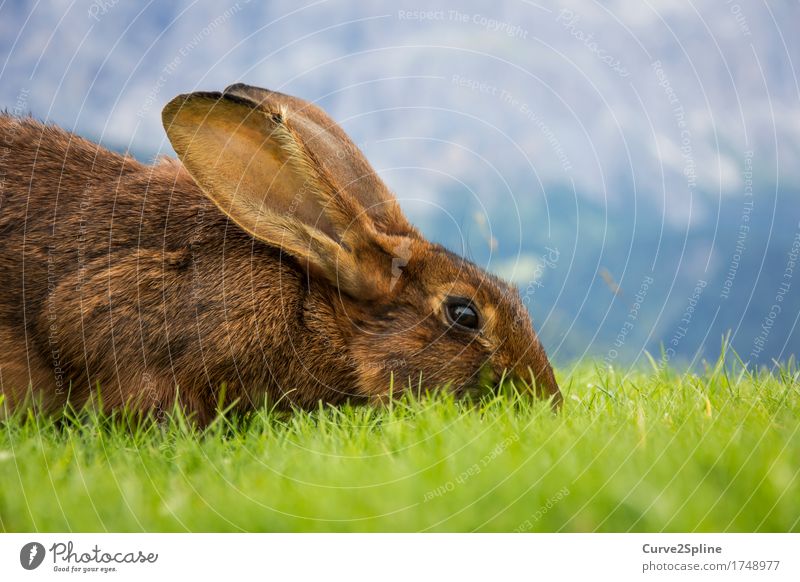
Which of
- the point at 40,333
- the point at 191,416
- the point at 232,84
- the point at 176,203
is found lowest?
the point at 191,416

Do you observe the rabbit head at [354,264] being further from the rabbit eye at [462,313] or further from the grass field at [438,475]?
the grass field at [438,475]

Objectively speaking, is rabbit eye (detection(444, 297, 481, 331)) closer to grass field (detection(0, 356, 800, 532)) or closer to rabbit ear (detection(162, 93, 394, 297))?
rabbit ear (detection(162, 93, 394, 297))

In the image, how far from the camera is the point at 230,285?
4500 mm

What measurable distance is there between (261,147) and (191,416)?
1.55 m

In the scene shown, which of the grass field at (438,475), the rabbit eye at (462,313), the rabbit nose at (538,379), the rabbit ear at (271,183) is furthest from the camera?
the rabbit eye at (462,313)

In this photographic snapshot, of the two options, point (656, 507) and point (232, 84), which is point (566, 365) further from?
point (656, 507)

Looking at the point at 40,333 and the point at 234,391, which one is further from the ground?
the point at 40,333

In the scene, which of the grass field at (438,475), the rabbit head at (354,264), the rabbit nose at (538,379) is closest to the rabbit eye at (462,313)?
the rabbit head at (354,264)

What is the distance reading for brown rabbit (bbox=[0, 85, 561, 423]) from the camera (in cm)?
432

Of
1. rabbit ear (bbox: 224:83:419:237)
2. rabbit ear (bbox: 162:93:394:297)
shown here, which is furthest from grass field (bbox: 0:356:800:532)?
rabbit ear (bbox: 224:83:419:237)

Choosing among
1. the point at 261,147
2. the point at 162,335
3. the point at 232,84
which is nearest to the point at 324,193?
the point at 261,147

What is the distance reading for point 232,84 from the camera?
4.69 meters
